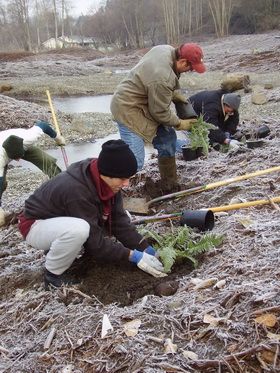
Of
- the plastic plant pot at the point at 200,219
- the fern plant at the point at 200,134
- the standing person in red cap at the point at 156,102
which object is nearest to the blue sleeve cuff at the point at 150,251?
the plastic plant pot at the point at 200,219

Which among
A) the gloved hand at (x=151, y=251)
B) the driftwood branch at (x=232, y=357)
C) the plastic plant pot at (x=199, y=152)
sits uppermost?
the driftwood branch at (x=232, y=357)

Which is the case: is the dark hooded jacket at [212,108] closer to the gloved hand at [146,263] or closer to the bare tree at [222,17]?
the gloved hand at [146,263]

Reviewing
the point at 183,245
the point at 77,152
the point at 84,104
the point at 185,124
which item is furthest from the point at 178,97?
the point at 84,104

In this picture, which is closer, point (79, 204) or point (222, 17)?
point (79, 204)

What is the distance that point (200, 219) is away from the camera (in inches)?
151

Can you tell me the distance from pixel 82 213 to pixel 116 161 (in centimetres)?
48

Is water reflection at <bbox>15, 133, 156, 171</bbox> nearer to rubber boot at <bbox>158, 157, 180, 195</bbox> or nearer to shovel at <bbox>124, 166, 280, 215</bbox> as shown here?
rubber boot at <bbox>158, 157, 180, 195</bbox>

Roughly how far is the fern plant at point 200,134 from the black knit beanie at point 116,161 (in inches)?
119

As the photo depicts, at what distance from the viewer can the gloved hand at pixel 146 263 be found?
3.24 metres

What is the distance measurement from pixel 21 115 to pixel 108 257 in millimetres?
10817

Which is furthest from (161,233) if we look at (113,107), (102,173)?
(113,107)

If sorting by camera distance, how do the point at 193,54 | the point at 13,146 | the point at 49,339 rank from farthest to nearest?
the point at 13,146 → the point at 193,54 → the point at 49,339

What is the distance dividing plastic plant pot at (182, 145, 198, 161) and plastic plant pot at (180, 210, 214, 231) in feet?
9.06

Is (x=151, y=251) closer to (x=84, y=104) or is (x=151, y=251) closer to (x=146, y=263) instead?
(x=146, y=263)
